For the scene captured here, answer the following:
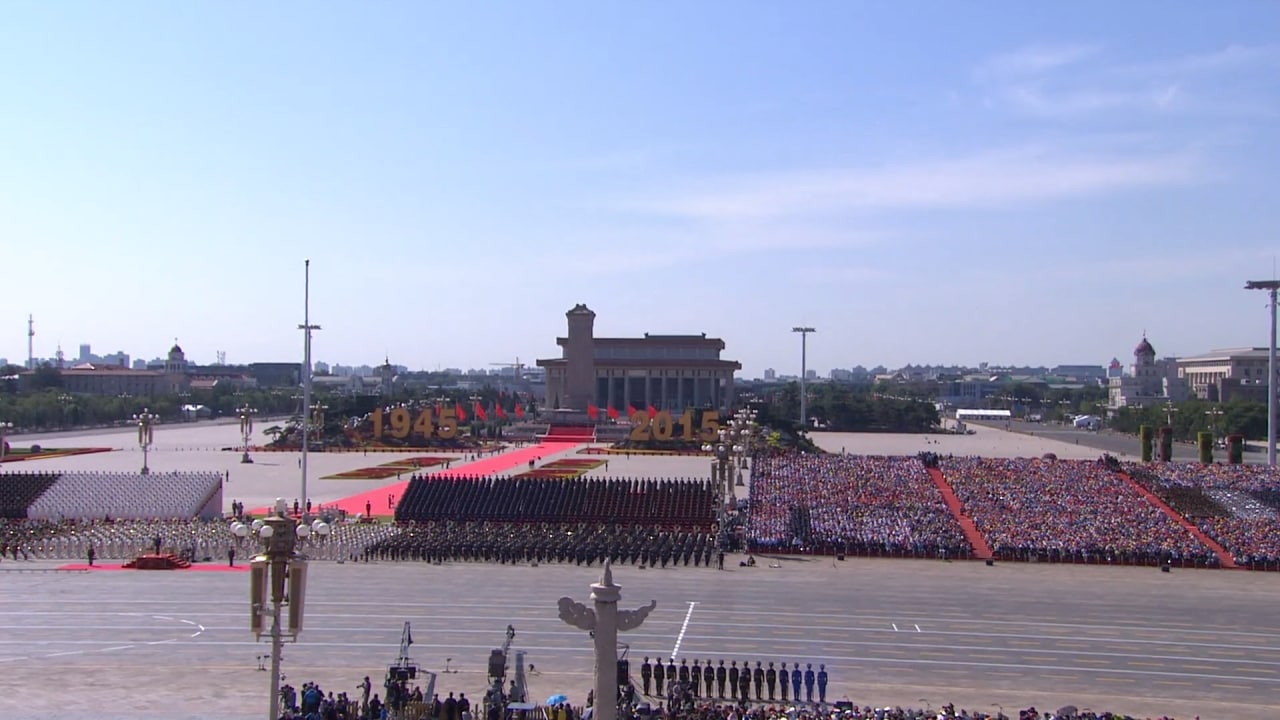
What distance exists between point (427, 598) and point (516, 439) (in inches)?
2489

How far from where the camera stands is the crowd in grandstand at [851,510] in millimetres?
36844

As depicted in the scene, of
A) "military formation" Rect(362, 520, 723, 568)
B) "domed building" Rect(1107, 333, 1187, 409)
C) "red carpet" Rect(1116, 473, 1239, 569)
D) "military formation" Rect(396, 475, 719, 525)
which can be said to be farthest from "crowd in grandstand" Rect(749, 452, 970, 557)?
"domed building" Rect(1107, 333, 1187, 409)

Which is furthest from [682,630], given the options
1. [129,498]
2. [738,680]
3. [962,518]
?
[129,498]

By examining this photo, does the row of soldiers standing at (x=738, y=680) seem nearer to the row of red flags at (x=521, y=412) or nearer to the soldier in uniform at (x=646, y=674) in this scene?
the soldier in uniform at (x=646, y=674)

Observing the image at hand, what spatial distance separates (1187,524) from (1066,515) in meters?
4.15

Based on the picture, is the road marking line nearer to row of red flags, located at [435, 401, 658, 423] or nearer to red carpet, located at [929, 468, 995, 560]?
red carpet, located at [929, 468, 995, 560]

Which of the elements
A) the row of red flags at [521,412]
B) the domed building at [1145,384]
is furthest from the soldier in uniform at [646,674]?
the domed building at [1145,384]

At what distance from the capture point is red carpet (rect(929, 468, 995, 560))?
3688 centimetres

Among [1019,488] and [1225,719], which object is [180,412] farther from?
[1225,719]

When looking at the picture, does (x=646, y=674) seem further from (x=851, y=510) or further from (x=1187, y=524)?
(x=1187, y=524)

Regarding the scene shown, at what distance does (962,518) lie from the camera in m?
40.6

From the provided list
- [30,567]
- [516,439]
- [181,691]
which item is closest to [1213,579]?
[181,691]

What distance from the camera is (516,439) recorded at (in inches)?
3597

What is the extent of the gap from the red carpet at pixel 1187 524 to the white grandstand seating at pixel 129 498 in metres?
34.5
